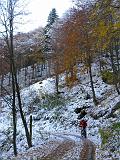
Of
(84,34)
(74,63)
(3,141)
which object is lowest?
(3,141)

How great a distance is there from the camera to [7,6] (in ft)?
79.9

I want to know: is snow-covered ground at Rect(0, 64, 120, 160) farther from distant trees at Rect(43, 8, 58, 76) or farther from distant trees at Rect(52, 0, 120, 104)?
distant trees at Rect(43, 8, 58, 76)

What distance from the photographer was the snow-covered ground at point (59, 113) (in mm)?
31531

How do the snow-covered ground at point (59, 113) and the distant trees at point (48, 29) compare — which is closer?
the snow-covered ground at point (59, 113)

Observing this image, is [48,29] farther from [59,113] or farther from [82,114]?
A: [82,114]

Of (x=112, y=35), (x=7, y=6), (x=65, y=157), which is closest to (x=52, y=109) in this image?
(x=7, y=6)

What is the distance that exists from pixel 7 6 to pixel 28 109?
30.1 m

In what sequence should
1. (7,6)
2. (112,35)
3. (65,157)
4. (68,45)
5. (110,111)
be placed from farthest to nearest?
1. (68,45)
2. (110,111)
3. (7,6)
4. (65,157)
5. (112,35)

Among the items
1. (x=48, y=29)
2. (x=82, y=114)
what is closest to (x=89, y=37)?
(x=82, y=114)

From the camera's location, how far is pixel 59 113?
139 ft

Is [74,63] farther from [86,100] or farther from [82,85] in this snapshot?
[86,100]

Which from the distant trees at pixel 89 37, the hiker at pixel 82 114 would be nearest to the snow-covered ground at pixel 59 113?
the hiker at pixel 82 114

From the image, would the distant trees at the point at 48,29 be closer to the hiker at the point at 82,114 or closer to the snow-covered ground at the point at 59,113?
the snow-covered ground at the point at 59,113

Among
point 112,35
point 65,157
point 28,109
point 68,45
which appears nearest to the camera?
point 112,35
